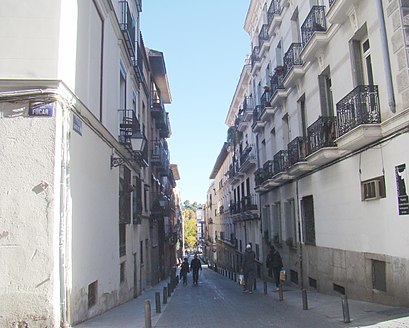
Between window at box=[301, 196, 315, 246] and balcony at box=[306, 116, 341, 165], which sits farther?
window at box=[301, 196, 315, 246]

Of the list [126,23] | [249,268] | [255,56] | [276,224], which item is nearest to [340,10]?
[126,23]

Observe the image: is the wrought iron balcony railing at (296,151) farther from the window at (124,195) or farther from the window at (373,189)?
the window at (124,195)

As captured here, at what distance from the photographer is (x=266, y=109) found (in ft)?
66.0

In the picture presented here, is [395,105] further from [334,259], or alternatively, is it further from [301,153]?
[301,153]

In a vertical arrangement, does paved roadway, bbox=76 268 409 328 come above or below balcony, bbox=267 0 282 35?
below

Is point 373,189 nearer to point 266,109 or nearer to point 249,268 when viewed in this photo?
point 249,268

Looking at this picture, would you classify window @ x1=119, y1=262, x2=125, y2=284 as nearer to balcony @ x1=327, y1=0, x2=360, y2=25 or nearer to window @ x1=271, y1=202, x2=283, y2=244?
window @ x1=271, y1=202, x2=283, y2=244

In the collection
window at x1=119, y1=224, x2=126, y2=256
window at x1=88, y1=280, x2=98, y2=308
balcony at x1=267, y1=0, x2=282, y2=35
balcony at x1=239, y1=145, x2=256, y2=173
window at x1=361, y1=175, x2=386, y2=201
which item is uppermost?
balcony at x1=267, y1=0, x2=282, y2=35

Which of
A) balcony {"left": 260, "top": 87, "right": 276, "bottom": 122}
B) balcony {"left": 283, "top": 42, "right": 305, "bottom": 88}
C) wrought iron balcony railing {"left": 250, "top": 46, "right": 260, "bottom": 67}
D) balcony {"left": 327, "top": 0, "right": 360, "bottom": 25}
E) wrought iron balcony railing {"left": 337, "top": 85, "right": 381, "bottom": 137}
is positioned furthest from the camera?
wrought iron balcony railing {"left": 250, "top": 46, "right": 260, "bottom": 67}

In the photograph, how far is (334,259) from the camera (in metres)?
12.2

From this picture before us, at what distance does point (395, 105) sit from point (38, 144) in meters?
6.62

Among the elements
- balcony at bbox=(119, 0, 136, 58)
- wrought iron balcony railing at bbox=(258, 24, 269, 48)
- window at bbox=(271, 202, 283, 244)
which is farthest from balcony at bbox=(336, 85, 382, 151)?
wrought iron balcony railing at bbox=(258, 24, 269, 48)

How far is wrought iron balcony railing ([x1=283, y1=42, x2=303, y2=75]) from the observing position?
49.6 ft

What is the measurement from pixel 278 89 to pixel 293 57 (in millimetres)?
1991
